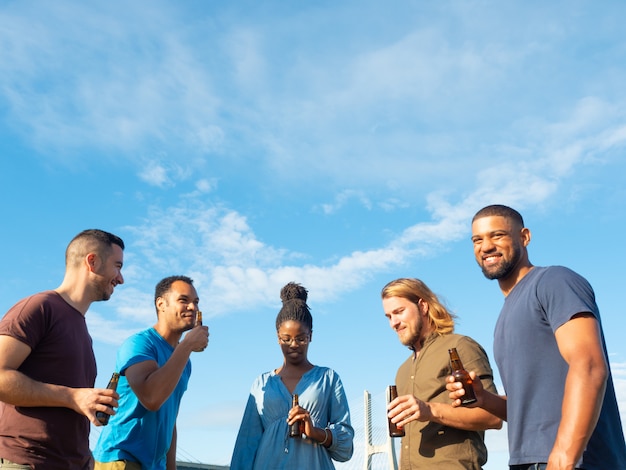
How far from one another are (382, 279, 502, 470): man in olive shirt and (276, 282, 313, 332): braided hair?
4.96 feet

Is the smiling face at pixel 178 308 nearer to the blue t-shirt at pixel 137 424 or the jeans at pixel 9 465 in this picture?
the blue t-shirt at pixel 137 424

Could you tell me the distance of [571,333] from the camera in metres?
3.40

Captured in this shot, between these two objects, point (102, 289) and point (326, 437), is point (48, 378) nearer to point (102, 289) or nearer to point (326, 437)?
point (102, 289)

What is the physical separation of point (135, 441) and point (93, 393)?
1193mm

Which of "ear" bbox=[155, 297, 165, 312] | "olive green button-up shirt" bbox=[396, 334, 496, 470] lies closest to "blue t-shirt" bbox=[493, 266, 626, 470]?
"olive green button-up shirt" bbox=[396, 334, 496, 470]

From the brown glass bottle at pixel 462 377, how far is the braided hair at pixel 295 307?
222 centimetres

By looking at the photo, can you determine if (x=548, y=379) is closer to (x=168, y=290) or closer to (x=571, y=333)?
(x=571, y=333)

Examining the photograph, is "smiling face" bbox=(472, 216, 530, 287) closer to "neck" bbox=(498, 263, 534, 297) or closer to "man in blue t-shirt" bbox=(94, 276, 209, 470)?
"neck" bbox=(498, 263, 534, 297)

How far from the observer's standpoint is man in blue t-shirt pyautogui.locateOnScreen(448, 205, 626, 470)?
3.22 metres

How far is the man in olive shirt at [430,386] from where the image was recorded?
14.3 ft

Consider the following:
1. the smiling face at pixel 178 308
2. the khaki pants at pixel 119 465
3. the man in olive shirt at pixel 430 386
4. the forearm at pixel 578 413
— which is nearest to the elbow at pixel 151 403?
the khaki pants at pixel 119 465

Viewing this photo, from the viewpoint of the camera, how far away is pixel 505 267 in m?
4.10

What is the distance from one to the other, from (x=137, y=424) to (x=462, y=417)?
251cm

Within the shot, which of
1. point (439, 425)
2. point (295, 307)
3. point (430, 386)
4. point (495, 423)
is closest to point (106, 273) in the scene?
point (295, 307)
